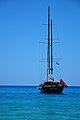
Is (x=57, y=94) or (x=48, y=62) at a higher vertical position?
(x=48, y=62)

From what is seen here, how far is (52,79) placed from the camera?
68.2 meters

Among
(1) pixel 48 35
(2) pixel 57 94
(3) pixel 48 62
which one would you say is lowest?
(2) pixel 57 94

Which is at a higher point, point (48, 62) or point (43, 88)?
point (48, 62)

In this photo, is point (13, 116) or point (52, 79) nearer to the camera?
point (13, 116)

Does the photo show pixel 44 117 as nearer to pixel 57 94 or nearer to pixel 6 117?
pixel 6 117

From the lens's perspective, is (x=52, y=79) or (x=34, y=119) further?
(x=52, y=79)

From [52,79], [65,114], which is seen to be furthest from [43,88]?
[65,114]

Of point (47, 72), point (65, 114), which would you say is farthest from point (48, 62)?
point (65, 114)

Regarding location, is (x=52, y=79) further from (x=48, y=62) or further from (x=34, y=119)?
(x=34, y=119)

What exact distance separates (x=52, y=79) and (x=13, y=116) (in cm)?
3704

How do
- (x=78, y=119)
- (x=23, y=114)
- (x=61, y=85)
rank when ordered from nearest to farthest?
1. (x=78, y=119)
2. (x=23, y=114)
3. (x=61, y=85)

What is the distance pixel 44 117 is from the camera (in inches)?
1229

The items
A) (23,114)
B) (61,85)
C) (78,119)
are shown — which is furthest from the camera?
(61,85)

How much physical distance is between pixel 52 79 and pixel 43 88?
2488mm
